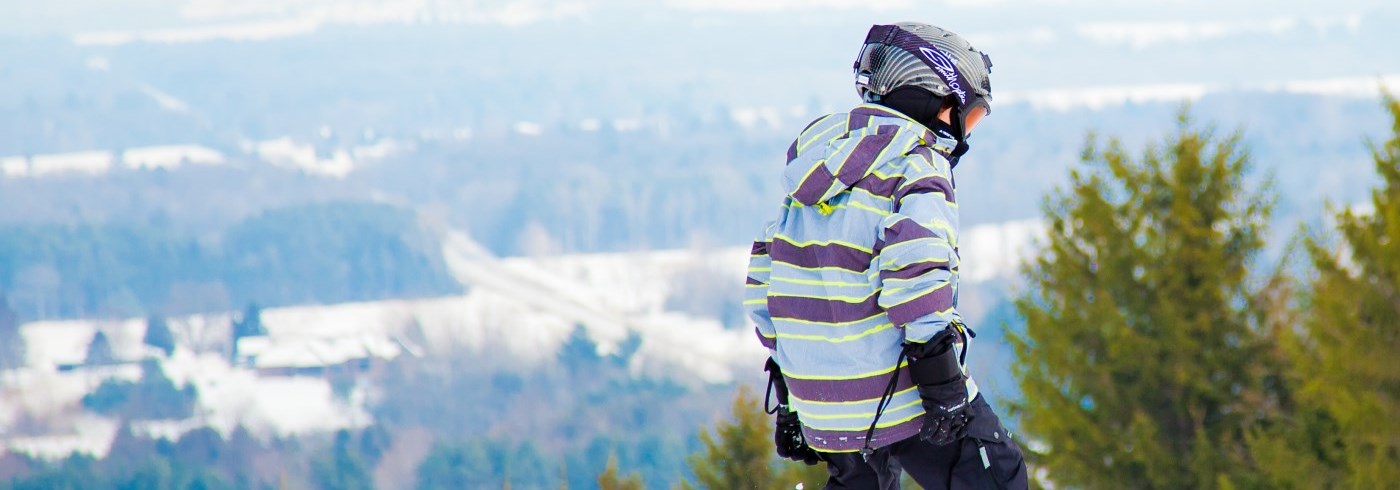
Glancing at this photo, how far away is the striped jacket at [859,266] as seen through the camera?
3.51m

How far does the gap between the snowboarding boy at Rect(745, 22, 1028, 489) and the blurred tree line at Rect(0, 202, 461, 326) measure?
149 meters

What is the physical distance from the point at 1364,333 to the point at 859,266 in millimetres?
18042

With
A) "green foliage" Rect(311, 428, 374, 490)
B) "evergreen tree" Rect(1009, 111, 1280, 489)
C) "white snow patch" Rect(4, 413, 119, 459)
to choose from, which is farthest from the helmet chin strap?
"white snow patch" Rect(4, 413, 119, 459)

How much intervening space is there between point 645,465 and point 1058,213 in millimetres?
65756

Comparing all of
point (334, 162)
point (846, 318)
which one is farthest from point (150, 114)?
point (846, 318)

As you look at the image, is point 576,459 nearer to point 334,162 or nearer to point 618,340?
point 618,340

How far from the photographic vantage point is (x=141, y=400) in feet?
396

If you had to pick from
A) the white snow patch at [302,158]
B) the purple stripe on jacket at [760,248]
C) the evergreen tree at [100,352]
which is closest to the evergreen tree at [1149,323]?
the purple stripe on jacket at [760,248]

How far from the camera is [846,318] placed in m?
3.71

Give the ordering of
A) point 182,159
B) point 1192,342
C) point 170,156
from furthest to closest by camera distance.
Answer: point 182,159 < point 170,156 < point 1192,342

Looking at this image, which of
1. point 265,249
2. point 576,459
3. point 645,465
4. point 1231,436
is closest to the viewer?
point 1231,436

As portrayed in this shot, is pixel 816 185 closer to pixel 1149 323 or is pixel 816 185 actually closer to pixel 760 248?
pixel 760 248

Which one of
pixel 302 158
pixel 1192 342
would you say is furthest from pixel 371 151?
pixel 1192 342

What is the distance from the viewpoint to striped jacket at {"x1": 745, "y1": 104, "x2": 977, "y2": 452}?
351 centimetres
